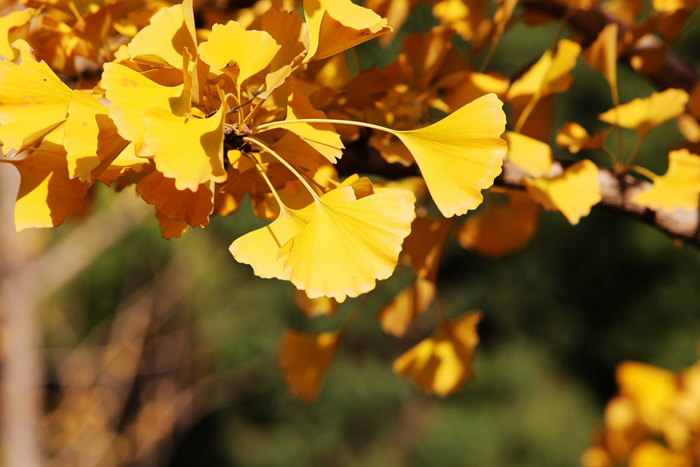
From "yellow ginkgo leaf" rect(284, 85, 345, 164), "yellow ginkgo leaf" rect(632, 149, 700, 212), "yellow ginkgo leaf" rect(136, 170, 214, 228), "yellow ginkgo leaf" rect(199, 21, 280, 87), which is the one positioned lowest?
"yellow ginkgo leaf" rect(632, 149, 700, 212)

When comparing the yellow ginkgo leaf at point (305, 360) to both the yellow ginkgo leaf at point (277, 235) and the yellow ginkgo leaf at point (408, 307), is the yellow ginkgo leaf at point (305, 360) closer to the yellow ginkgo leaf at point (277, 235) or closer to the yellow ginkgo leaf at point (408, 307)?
the yellow ginkgo leaf at point (408, 307)

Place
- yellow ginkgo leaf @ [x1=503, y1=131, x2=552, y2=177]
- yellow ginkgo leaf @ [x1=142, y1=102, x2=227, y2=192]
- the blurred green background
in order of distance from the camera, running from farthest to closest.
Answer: the blurred green background, yellow ginkgo leaf @ [x1=503, y1=131, x2=552, y2=177], yellow ginkgo leaf @ [x1=142, y1=102, x2=227, y2=192]

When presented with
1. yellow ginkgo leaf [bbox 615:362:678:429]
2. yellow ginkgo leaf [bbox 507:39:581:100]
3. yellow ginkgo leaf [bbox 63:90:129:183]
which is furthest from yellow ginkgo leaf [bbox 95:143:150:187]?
yellow ginkgo leaf [bbox 615:362:678:429]

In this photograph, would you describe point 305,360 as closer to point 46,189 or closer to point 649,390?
point 46,189

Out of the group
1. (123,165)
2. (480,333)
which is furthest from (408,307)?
(480,333)

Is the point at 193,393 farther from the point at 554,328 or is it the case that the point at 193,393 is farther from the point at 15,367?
the point at 554,328

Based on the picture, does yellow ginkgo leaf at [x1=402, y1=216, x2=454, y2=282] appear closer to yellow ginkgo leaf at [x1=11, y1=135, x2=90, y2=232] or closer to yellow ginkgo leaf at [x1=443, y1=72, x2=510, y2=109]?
yellow ginkgo leaf at [x1=443, y1=72, x2=510, y2=109]

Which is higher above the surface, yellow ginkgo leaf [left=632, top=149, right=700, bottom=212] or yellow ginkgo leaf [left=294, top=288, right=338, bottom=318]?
yellow ginkgo leaf [left=632, top=149, right=700, bottom=212]
